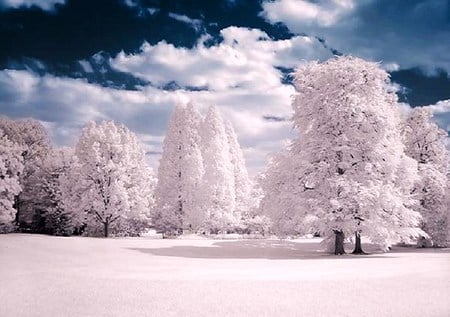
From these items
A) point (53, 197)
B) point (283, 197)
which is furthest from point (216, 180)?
point (283, 197)

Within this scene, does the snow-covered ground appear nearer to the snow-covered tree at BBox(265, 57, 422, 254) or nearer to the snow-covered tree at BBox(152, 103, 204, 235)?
the snow-covered tree at BBox(265, 57, 422, 254)

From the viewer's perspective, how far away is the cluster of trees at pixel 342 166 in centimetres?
2350

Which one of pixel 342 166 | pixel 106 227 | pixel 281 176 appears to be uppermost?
pixel 342 166

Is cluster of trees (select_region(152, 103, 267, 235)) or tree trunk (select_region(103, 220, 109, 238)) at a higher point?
cluster of trees (select_region(152, 103, 267, 235))

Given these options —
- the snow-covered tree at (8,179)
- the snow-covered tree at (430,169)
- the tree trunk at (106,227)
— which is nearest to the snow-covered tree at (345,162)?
the snow-covered tree at (430,169)

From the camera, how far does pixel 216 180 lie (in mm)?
46812

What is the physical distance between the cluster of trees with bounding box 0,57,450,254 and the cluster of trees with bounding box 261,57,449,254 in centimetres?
7

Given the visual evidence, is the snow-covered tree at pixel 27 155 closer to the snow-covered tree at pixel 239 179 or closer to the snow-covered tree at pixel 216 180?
the snow-covered tree at pixel 216 180

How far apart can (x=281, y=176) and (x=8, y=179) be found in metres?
24.3

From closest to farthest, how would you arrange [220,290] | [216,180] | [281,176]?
[220,290], [281,176], [216,180]

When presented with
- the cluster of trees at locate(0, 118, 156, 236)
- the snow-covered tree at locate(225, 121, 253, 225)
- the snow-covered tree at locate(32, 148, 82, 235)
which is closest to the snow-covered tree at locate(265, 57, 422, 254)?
the cluster of trees at locate(0, 118, 156, 236)

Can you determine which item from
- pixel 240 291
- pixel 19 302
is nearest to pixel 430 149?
pixel 240 291

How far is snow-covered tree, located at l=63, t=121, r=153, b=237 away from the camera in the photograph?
38938mm

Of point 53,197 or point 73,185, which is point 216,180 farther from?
point 53,197
